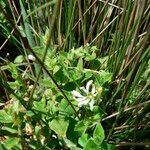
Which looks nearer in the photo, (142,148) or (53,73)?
(53,73)

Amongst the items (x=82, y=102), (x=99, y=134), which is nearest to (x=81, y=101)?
(x=82, y=102)

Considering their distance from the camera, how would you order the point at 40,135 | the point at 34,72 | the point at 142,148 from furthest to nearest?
the point at 34,72 → the point at 142,148 → the point at 40,135

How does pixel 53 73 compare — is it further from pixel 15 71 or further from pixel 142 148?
pixel 142 148

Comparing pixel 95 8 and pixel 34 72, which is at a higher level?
pixel 95 8

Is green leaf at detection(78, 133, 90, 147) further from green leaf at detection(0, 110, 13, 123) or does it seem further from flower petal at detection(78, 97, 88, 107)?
green leaf at detection(0, 110, 13, 123)

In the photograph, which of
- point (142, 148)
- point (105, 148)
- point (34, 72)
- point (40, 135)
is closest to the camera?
point (105, 148)

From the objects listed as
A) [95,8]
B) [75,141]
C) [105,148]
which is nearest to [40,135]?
[75,141]

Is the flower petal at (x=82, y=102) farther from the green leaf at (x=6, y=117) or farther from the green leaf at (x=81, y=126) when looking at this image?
the green leaf at (x=6, y=117)

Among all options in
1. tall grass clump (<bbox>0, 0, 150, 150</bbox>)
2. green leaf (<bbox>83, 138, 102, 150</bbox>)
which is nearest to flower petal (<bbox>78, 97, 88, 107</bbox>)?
tall grass clump (<bbox>0, 0, 150, 150</bbox>)

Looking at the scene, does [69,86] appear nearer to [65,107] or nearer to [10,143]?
[65,107]

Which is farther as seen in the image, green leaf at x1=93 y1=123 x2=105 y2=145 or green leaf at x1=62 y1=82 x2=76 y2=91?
green leaf at x1=62 y1=82 x2=76 y2=91
